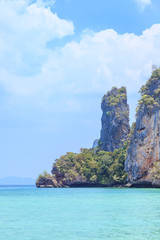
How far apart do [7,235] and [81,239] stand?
319 cm

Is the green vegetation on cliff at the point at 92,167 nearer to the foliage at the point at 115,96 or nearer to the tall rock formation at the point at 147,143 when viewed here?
the tall rock formation at the point at 147,143

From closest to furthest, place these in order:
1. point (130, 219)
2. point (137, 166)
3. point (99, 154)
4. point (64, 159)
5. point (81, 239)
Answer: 1. point (81, 239)
2. point (130, 219)
3. point (137, 166)
4. point (64, 159)
5. point (99, 154)

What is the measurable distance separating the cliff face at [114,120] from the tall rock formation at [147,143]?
28006 mm

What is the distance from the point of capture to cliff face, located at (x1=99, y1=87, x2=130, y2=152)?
97.6m

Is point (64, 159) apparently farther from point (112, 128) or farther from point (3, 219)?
point (3, 219)

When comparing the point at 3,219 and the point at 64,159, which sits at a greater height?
the point at 64,159

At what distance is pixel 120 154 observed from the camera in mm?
77188

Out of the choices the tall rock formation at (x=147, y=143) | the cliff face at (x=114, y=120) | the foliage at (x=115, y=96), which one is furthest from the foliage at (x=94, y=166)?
the foliage at (x=115, y=96)

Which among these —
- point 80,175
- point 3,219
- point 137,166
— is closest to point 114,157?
point 80,175

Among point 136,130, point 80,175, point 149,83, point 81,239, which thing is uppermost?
point 149,83

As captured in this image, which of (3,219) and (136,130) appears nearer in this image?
(3,219)

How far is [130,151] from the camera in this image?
68188 millimetres

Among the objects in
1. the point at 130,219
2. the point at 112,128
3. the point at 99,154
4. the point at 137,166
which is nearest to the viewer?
the point at 130,219

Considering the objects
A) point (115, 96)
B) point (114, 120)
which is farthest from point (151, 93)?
point (115, 96)
